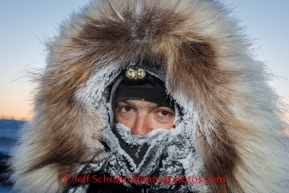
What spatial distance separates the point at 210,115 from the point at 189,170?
269 millimetres

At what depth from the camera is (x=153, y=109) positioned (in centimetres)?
168

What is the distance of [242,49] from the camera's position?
1515mm

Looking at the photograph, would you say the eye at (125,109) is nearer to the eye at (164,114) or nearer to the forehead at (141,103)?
the forehead at (141,103)

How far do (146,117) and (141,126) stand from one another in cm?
6

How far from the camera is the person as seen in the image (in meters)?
1.41

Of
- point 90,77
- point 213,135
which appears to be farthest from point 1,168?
point 213,135

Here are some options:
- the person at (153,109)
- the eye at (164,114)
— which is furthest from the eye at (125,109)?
the eye at (164,114)

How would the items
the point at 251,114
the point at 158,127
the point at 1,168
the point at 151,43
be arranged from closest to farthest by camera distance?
the point at 251,114, the point at 151,43, the point at 158,127, the point at 1,168

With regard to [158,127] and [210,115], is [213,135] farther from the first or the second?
[158,127]

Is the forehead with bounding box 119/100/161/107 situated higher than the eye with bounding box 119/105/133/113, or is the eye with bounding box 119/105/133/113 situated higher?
the forehead with bounding box 119/100/161/107

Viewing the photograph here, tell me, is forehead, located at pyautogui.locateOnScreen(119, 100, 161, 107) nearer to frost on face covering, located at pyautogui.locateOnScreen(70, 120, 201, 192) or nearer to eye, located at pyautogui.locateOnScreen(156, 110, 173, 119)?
eye, located at pyautogui.locateOnScreen(156, 110, 173, 119)

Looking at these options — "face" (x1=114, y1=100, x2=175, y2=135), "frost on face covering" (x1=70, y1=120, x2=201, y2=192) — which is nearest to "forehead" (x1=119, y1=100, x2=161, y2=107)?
"face" (x1=114, y1=100, x2=175, y2=135)

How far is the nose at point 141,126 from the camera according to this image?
1.65 metres

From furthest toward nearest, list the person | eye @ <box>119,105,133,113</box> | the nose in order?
eye @ <box>119,105,133,113</box> → the nose → the person
